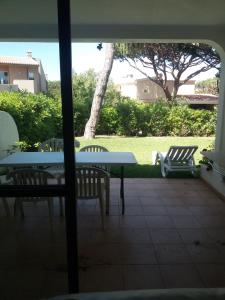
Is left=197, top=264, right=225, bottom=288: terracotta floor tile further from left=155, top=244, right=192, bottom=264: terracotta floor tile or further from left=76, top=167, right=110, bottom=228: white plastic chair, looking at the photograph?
left=76, top=167, right=110, bottom=228: white plastic chair

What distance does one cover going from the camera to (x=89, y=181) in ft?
10.5

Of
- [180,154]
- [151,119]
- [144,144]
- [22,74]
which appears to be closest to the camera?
[22,74]

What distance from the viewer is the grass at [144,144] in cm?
634

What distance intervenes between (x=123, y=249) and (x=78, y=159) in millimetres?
1431

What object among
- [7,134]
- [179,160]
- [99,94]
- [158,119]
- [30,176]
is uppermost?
[99,94]

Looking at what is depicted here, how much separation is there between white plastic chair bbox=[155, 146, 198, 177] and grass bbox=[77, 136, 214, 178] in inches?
13.3

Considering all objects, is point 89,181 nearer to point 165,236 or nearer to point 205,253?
point 165,236

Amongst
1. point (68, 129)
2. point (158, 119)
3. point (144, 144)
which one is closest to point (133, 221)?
point (68, 129)

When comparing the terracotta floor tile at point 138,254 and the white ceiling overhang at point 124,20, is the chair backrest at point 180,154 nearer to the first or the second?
the white ceiling overhang at point 124,20

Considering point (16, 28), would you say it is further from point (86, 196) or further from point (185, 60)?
point (185, 60)

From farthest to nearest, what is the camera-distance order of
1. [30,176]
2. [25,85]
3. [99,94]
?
[99,94], [25,85], [30,176]

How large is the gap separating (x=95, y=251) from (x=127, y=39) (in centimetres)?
307

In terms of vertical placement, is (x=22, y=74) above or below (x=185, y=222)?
above

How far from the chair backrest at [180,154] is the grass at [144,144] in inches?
18.0
